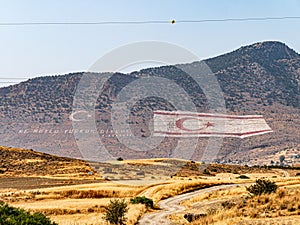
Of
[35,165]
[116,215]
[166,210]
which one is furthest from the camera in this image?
[35,165]

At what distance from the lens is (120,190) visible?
177ft

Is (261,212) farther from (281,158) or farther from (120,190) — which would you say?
(281,158)

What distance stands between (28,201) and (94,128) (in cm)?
12892

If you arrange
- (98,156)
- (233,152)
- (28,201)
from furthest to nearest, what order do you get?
(233,152) → (98,156) → (28,201)

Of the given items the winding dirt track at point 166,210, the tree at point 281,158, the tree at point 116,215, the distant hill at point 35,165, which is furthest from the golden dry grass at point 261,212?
the tree at point 281,158

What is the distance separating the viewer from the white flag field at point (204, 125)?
560ft

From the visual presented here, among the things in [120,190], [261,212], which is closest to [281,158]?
[120,190]

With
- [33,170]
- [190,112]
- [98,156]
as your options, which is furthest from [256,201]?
[190,112]

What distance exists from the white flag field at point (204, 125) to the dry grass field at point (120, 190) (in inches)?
2721

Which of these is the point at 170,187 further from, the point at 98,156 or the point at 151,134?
the point at 151,134

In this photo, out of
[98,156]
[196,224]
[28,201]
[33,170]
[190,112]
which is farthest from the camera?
[190,112]

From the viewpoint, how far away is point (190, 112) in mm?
184500

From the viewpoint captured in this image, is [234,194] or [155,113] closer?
[234,194]

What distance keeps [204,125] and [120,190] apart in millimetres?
121767
